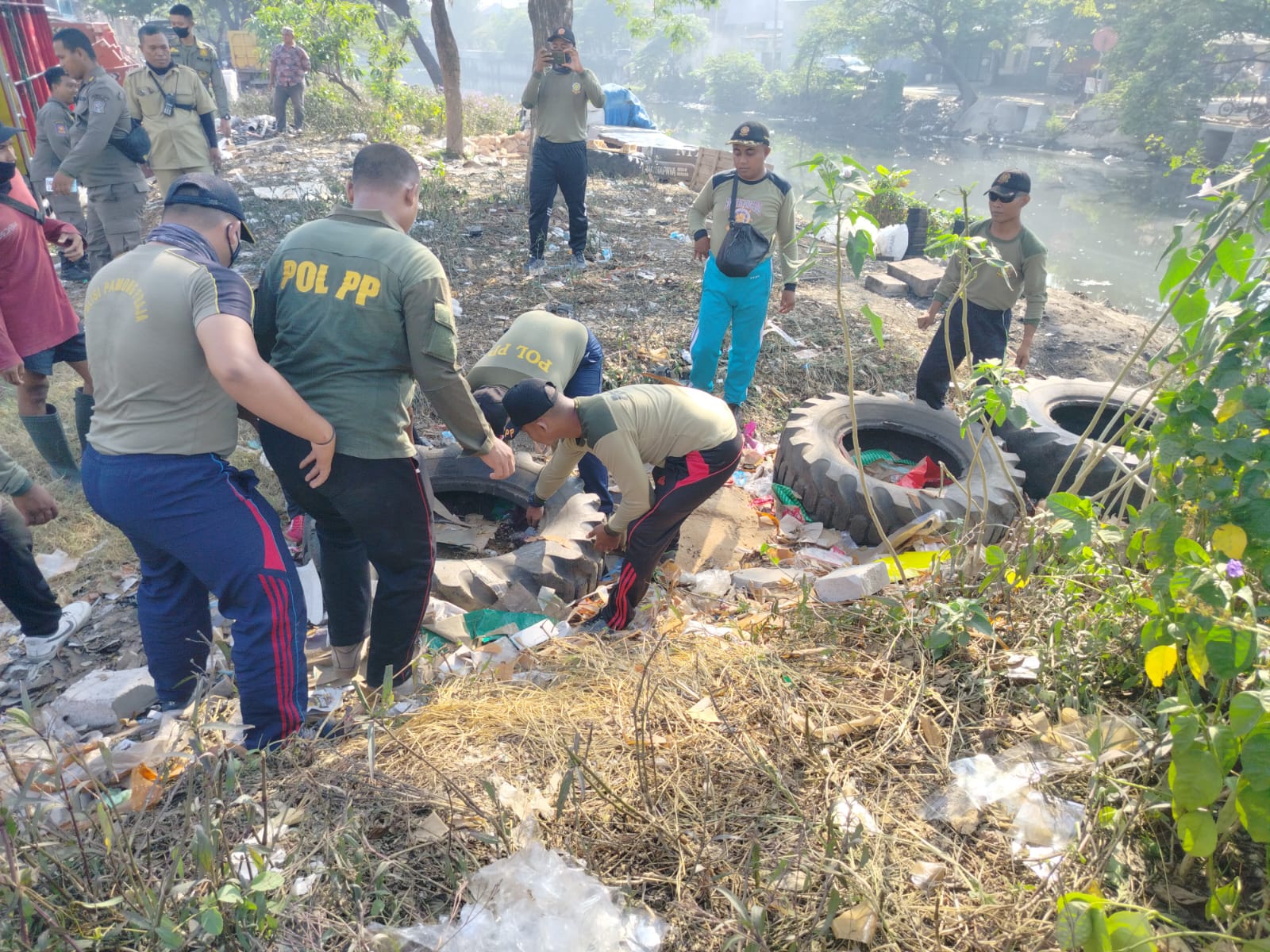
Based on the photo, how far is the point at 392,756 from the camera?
6.37ft

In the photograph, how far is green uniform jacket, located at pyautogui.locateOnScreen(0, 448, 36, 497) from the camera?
2963mm

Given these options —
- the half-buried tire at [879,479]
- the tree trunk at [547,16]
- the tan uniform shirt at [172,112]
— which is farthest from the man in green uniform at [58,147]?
the half-buried tire at [879,479]

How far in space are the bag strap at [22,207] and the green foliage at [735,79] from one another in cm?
4666

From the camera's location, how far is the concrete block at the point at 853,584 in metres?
2.54

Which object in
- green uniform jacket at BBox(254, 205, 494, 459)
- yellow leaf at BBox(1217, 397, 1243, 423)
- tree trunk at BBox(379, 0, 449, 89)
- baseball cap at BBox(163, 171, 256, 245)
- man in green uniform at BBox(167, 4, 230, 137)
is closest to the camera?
yellow leaf at BBox(1217, 397, 1243, 423)

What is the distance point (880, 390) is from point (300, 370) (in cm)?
450

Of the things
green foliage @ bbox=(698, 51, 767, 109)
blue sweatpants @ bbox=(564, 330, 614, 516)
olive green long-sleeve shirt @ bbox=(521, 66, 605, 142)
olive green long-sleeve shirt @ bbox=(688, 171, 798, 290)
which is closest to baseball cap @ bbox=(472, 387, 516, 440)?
blue sweatpants @ bbox=(564, 330, 614, 516)

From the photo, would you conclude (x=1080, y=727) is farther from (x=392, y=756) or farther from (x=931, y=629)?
(x=392, y=756)

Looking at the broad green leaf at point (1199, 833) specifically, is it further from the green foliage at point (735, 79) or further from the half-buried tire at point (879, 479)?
the green foliage at point (735, 79)

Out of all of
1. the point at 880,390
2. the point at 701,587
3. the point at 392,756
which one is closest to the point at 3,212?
the point at 392,756

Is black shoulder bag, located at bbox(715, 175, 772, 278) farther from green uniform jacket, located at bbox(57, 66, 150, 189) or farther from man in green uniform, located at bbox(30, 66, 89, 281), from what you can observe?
man in green uniform, located at bbox(30, 66, 89, 281)

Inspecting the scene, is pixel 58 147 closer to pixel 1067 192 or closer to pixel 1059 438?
pixel 1059 438

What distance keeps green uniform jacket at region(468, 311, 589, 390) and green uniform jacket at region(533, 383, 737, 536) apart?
40 centimetres

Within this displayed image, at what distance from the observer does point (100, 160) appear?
5.44 meters
